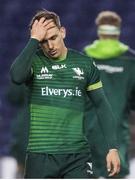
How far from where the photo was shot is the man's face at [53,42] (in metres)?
5.45

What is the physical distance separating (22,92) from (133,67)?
2.85ft

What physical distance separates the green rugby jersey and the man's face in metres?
0.08

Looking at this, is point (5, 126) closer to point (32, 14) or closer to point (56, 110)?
point (32, 14)

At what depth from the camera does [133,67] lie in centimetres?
719

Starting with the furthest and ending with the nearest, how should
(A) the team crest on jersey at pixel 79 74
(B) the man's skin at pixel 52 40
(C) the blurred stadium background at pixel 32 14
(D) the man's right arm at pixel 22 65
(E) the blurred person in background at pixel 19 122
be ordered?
(C) the blurred stadium background at pixel 32 14
(E) the blurred person in background at pixel 19 122
(A) the team crest on jersey at pixel 79 74
(B) the man's skin at pixel 52 40
(D) the man's right arm at pixel 22 65

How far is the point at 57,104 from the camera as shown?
5.50 meters

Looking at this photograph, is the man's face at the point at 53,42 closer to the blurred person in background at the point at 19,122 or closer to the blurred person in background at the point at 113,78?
the blurred person in background at the point at 113,78

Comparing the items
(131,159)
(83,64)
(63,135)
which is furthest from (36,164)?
(131,159)

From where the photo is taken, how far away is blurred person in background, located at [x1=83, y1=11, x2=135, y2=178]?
7.18 meters

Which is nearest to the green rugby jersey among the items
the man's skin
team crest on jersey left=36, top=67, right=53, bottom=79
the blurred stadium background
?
team crest on jersey left=36, top=67, right=53, bottom=79

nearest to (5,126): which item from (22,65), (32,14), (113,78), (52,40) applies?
(32,14)

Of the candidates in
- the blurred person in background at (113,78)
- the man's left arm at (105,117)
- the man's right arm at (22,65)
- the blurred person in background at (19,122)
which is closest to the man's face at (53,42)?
the man's right arm at (22,65)

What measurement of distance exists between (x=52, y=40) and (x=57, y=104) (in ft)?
1.18

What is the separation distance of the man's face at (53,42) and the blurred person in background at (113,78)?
1.58m
